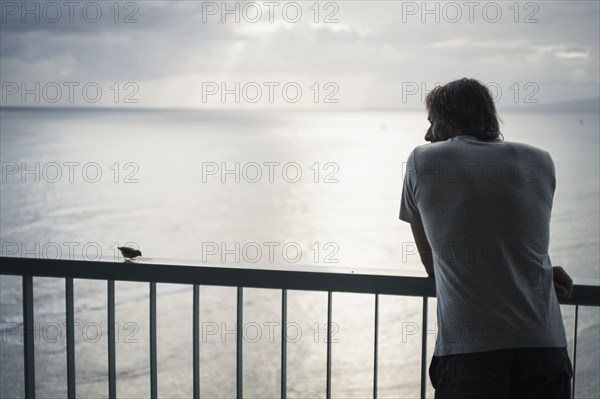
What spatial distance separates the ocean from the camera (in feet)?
78.8

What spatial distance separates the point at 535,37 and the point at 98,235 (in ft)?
131

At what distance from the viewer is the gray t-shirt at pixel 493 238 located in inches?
61.9

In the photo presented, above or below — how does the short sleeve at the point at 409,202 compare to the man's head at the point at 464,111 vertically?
below

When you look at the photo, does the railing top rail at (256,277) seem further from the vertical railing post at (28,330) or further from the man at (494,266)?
the man at (494,266)

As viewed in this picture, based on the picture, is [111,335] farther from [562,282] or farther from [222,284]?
[562,282]

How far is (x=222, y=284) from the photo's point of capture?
6.55 feet

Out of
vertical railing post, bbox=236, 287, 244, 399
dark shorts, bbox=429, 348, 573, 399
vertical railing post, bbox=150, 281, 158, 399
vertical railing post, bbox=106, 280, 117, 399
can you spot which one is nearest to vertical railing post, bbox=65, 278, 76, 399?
vertical railing post, bbox=106, 280, 117, 399

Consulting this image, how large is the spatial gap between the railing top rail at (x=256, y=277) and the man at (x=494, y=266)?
0.26 m

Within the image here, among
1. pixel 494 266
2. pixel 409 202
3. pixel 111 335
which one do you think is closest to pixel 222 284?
pixel 111 335

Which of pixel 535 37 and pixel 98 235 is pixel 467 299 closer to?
pixel 98 235

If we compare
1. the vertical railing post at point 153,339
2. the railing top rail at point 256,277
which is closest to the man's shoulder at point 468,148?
the railing top rail at point 256,277

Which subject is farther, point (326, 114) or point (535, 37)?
point (326, 114)

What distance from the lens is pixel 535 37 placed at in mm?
58844

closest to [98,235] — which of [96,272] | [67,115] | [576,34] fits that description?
[96,272]
